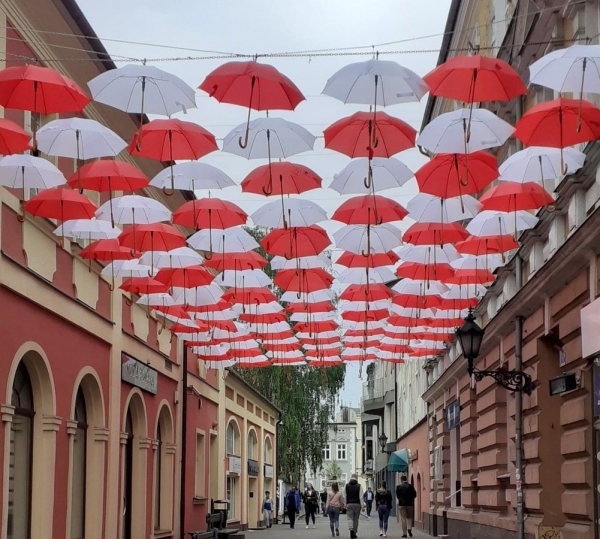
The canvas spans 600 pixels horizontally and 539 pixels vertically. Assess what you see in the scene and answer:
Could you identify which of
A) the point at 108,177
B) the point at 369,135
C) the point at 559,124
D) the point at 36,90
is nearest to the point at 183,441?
the point at 108,177

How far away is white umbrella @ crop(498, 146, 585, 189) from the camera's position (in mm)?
12984

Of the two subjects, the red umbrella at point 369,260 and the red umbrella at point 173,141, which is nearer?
the red umbrella at point 173,141

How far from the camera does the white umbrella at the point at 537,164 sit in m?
13.0

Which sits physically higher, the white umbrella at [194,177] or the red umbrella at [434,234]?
the white umbrella at [194,177]

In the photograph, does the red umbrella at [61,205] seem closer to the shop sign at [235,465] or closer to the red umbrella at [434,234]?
the red umbrella at [434,234]

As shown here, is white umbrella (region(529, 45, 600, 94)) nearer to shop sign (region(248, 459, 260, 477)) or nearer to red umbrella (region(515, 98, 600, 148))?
red umbrella (region(515, 98, 600, 148))

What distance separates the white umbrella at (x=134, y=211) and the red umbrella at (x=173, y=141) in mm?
2711

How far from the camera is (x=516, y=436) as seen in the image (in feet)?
61.9

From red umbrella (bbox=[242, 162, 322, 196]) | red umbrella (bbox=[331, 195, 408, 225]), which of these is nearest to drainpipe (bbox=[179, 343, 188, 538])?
red umbrella (bbox=[331, 195, 408, 225])

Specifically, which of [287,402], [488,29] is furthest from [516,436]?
[287,402]

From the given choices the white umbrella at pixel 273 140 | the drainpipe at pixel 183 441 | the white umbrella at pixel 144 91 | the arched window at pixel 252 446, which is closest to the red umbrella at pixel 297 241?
the white umbrella at pixel 273 140

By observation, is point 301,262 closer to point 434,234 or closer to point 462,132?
point 434,234

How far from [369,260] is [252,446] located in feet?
93.3

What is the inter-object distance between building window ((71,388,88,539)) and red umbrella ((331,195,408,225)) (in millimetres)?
6782
